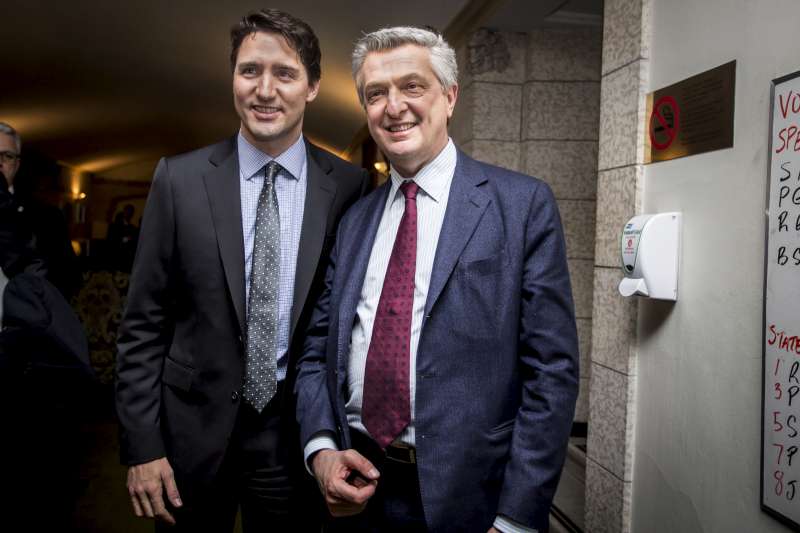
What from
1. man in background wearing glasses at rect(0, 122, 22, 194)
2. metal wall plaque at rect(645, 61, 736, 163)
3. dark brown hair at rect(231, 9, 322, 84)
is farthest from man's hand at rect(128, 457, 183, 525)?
man in background wearing glasses at rect(0, 122, 22, 194)

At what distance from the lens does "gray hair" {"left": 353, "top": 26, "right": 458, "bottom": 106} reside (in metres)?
1.32

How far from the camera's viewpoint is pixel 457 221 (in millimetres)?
1288

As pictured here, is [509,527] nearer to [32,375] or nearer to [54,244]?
[32,375]

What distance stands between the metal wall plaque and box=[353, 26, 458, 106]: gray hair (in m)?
0.73

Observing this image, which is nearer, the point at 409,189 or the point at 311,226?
the point at 409,189

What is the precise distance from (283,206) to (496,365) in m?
0.70

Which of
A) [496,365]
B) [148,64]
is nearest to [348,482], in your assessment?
[496,365]

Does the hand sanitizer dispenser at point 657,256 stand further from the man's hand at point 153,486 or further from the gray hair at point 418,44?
the man's hand at point 153,486

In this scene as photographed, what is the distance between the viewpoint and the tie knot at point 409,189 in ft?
4.51

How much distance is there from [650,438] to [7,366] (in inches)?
82.3

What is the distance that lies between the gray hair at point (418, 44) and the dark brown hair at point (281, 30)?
0.62ft

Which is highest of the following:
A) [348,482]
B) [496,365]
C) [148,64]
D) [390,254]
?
[148,64]

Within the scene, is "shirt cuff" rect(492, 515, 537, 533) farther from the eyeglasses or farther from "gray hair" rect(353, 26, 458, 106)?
the eyeglasses

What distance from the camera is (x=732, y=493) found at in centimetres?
152
